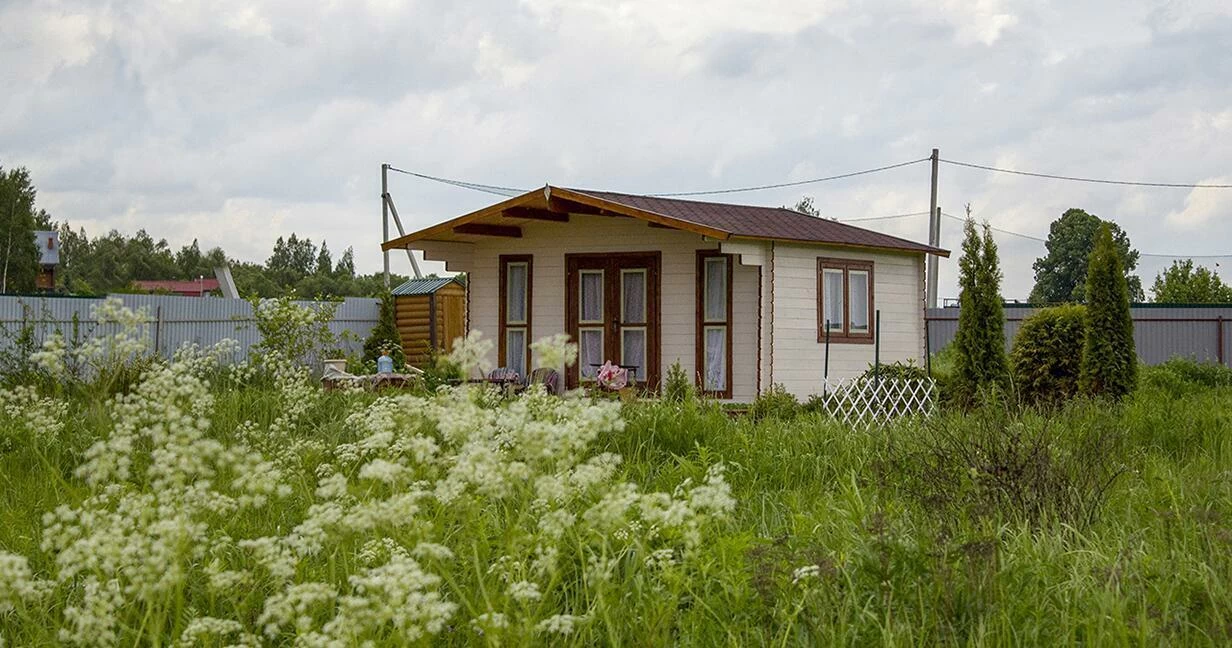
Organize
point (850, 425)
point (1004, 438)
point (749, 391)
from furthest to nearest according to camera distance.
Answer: point (749, 391)
point (850, 425)
point (1004, 438)

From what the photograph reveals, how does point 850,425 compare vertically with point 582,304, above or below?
below

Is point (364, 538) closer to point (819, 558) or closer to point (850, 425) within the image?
point (819, 558)

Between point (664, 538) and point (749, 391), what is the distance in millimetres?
10878

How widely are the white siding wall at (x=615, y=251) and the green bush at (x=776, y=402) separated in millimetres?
451

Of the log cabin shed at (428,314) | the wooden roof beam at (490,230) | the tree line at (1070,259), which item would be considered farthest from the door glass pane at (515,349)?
the tree line at (1070,259)

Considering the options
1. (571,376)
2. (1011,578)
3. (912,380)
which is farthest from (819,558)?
(571,376)

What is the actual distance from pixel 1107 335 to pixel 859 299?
11.6 feet

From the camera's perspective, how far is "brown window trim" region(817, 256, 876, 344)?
16.4 metres

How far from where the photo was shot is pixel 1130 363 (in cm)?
1434

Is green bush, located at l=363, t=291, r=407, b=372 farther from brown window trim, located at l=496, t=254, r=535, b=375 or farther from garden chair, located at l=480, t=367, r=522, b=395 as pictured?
garden chair, located at l=480, t=367, r=522, b=395

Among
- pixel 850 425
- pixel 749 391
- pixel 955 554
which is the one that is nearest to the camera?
pixel 955 554

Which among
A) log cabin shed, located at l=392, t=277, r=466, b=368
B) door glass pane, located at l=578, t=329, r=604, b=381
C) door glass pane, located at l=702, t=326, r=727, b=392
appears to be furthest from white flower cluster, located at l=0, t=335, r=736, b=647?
log cabin shed, located at l=392, t=277, r=466, b=368

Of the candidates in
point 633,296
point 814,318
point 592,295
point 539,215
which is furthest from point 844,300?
point 539,215

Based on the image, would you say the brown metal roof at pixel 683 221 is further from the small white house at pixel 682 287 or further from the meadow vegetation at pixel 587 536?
the meadow vegetation at pixel 587 536
